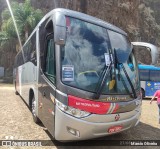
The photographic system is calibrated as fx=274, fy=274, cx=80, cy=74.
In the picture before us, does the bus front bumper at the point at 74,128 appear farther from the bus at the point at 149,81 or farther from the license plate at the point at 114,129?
the bus at the point at 149,81

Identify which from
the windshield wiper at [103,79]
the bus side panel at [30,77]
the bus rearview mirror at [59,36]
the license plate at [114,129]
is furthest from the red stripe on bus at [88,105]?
the bus side panel at [30,77]

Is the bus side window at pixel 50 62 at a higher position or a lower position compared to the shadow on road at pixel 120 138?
higher

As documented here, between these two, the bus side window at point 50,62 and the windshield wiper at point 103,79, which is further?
the bus side window at point 50,62

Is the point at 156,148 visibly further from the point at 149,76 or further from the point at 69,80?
the point at 149,76

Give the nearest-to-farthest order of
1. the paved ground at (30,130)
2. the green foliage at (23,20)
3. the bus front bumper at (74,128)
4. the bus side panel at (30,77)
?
the bus front bumper at (74,128) < the paved ground at (30,130) < the bus side panel at (30,77) < the green foliage at (23,20)

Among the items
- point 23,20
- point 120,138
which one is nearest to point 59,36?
point 120,138

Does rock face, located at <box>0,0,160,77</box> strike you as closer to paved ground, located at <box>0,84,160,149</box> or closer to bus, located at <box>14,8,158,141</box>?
paved ground, located at <box>0,84,160,149</box>

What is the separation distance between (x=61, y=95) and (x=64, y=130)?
27.5 inches

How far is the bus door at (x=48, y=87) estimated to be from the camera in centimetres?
589

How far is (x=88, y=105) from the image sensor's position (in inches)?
214

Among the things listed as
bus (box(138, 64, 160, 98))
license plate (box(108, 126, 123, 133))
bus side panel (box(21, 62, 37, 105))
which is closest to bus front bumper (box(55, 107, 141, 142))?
license plate (box(108, 126, 123, 133))

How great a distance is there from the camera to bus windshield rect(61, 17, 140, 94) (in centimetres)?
561

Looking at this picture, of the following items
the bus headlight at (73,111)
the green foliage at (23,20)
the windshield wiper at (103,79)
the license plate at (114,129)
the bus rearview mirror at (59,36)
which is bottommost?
the license plate at (114,129)

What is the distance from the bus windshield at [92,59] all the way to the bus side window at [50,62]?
393 mm
